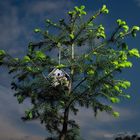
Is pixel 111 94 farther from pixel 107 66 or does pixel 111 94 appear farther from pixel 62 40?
pixel 62 40

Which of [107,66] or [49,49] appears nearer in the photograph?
[107,66]

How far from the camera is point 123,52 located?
19578 millimetres

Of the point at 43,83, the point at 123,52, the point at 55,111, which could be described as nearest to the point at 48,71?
the point at 43,83

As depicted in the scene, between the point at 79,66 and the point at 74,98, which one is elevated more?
the point at 79,66

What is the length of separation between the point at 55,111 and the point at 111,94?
2637 millimetres

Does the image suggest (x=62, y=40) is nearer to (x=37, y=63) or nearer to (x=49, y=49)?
(x=49, y=49)

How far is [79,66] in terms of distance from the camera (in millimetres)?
19844

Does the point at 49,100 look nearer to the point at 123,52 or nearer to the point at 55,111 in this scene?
the point at 55,111

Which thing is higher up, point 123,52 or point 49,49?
point 49,49

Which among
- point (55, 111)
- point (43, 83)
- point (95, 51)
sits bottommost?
point (55, 111)

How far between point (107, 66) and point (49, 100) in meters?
3.11

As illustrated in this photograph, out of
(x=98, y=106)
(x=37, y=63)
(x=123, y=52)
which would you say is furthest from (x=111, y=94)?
(x=37, y=63)

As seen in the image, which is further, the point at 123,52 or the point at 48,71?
the point at 48,71

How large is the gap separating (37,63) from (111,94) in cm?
359
